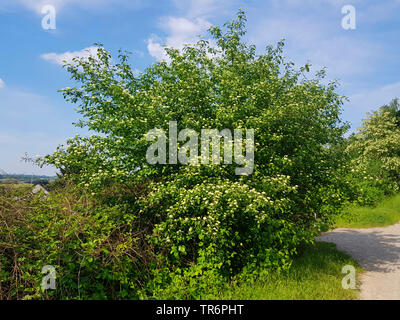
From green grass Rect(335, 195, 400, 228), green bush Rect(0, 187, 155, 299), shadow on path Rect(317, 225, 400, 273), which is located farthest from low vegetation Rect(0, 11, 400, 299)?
green grass Rect(335, 195, 400, 228)

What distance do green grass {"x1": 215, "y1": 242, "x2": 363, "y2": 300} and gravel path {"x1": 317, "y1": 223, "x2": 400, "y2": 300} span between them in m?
0.51

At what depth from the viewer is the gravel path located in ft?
23.1

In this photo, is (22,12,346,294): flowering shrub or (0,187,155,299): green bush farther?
(22,12,346,294): flowering shrub

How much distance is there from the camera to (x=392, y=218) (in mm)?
17031

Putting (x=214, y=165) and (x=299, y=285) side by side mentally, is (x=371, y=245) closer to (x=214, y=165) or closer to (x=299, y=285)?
(x=299, y=285)

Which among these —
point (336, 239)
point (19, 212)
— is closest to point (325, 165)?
point (336, 239)

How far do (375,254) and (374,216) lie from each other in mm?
7921

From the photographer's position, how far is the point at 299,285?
6.74 meters

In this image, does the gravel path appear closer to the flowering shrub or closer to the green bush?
the flowering shrub
